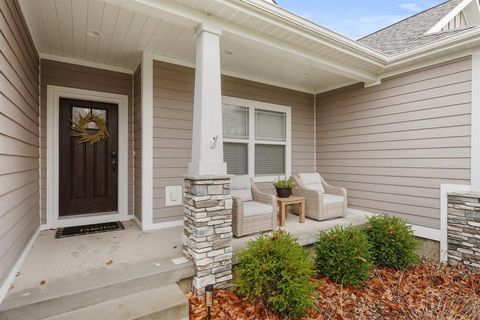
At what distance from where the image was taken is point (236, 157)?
5.00m

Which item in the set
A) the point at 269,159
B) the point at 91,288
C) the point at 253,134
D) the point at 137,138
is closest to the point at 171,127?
the point at 137,138

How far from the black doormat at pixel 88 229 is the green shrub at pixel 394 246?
379 centimetres

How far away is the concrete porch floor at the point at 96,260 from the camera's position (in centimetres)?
219

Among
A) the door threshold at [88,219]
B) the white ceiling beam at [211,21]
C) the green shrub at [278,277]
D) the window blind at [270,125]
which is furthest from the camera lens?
the window blind at [270,125]

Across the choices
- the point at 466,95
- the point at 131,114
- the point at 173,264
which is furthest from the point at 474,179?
the point at 131,114

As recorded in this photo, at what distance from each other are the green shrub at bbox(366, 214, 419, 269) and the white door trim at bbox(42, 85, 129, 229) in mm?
4061

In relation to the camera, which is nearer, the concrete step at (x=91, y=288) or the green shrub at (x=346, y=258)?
the concrete step at (x=91, y=288)

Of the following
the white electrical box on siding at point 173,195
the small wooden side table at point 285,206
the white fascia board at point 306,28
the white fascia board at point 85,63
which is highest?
the white fascia board at point 306,28

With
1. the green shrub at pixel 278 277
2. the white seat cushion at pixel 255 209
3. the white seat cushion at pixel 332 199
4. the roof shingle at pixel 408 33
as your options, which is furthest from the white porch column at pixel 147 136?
the roof shingle at pixel 408 33

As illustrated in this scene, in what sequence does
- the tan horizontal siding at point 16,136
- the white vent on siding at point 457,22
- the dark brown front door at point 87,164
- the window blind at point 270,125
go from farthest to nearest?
1. the white vent on siding at point 457,22
2. the window blind at point 270,125
3. the dark brown front door at point 87,164
4. the tan horizontal siding at point 16,136

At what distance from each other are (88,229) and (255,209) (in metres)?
2.56

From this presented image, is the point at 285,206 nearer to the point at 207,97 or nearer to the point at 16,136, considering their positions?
the point at 207,97

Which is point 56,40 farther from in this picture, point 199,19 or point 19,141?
point 199,19

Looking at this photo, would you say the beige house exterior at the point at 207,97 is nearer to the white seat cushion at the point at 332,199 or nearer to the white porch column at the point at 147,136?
the white porch column at the point at 147,136
